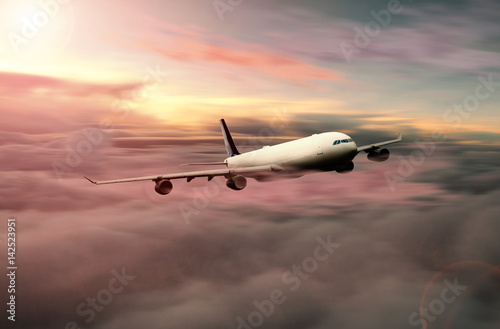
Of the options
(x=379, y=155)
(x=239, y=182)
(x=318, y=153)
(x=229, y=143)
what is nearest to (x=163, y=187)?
(x=239, y=182)

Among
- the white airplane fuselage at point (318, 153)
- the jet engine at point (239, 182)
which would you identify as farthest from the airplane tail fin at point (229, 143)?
the jet engine at point (239, 182)

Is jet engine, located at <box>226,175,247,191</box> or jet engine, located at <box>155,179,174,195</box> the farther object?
jet engine, located at <box>226,175,247,191</box>

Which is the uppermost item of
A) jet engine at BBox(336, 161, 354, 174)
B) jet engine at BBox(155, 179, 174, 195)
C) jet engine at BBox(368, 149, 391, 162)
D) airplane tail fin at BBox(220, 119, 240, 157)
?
airplane tail fin at BBox(220, 119, 240, 157)

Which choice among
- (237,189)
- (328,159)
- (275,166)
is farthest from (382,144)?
(237,189)

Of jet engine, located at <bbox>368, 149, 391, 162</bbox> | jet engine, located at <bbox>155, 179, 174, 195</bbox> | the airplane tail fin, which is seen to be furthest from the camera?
the airplane tail fin

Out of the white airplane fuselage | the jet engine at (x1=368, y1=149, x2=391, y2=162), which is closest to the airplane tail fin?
the white airplane fuselage

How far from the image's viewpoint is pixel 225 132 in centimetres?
6688

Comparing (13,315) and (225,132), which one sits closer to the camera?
(13,315)

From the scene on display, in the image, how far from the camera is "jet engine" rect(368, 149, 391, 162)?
Result: 151 ft

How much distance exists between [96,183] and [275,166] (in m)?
19.9

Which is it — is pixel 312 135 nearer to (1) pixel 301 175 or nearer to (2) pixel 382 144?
(1) pixel 301 175

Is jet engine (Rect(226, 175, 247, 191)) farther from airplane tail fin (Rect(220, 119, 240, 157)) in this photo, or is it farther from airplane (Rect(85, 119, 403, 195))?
airplane tail fin (Rect(220, 119, 240, 157))

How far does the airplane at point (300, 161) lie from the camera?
1716 inches

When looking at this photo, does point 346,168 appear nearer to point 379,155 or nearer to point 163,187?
point 379,155
